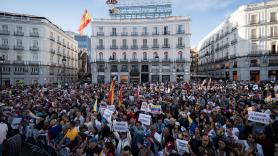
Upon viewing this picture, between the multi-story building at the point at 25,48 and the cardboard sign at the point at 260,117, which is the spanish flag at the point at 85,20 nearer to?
the multi-story building at the point at 25,48

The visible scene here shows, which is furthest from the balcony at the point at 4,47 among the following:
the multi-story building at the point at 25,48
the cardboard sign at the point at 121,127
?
the cardboard sign at the point at 121,127

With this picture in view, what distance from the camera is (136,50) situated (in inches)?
1890

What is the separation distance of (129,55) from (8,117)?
39868 millimetres

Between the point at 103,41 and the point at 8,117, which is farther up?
the point at 103,41

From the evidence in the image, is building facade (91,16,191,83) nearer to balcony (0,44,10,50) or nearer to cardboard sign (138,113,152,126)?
balcony (0,44,10,50)

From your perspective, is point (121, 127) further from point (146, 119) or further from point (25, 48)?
point (25, 48)

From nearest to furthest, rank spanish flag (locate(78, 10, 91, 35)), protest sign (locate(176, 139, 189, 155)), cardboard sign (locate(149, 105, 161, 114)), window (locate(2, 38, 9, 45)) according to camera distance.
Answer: protest sign (locate(176, 139, 189, 155)), cardboard sign (locate(149, 105, 161, 114)), spanish flag (locate(78, 10, 91, 35)), window (locate(2, 38, 9, 45))

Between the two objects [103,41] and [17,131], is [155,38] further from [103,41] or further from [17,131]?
[17,131]

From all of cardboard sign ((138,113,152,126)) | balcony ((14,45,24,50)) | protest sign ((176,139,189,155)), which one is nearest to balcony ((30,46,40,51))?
balcony ((14,45,24,50))

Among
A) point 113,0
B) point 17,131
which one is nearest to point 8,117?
point 17,131

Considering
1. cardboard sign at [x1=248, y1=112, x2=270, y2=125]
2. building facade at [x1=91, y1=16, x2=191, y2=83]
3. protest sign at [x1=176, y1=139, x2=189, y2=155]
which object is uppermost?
building facade at [x1=91, y1=16, x2=191, y2=83]

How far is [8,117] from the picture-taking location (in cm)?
911

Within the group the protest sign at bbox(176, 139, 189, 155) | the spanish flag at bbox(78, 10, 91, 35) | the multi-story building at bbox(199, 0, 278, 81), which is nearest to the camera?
the protest sign at bbox(176, 139, 189, 155)

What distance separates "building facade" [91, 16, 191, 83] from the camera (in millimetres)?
46781
